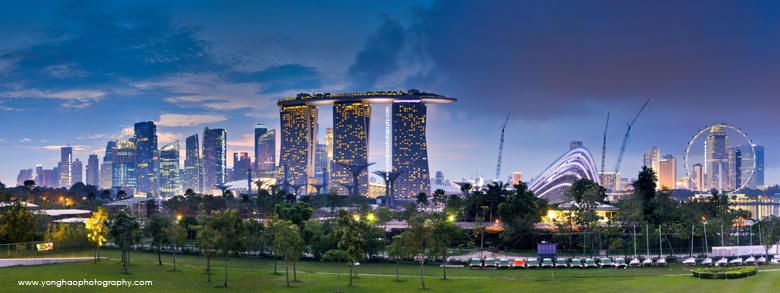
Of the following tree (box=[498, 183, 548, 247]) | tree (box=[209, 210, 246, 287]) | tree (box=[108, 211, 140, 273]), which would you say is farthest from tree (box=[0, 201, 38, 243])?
tree (box=[498, 183, 548, 247])

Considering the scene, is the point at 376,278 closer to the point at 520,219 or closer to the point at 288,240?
the point at 288,240

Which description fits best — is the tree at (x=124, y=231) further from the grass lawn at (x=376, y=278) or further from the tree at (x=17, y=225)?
the tree at (x=17, y=225)

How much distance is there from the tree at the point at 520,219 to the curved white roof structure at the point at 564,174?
57.6m

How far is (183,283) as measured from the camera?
3669 centimetres

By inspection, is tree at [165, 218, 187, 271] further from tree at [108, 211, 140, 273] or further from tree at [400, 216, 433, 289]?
tree at [400, 216, 433, 289]

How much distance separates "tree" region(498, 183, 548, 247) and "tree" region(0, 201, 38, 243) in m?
Result: 51.1

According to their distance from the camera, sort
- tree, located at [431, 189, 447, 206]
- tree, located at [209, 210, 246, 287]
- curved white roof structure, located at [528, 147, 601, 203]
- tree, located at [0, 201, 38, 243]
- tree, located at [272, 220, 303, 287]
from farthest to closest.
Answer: curved white roof structure, located at [528, 147, 601, 203]
tree, located at [431, 189, 447, 206]
tree, located at [0, 201, 38, 243]
tree, located at [209, 210, 246, 287]
tree, located at [272, 220, 303, 287]

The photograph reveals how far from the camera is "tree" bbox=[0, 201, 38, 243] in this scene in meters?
55.7

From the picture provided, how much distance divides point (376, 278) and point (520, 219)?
27.4 meters

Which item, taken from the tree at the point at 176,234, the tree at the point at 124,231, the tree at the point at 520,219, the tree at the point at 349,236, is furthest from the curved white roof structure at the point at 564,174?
the tree at the point at 124,231

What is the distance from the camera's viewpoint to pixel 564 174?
12762cm

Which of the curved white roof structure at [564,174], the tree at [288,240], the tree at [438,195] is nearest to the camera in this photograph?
the tree at [288,240]

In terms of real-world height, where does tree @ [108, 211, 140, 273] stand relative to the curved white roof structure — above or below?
below

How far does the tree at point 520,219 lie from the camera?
64.6m
